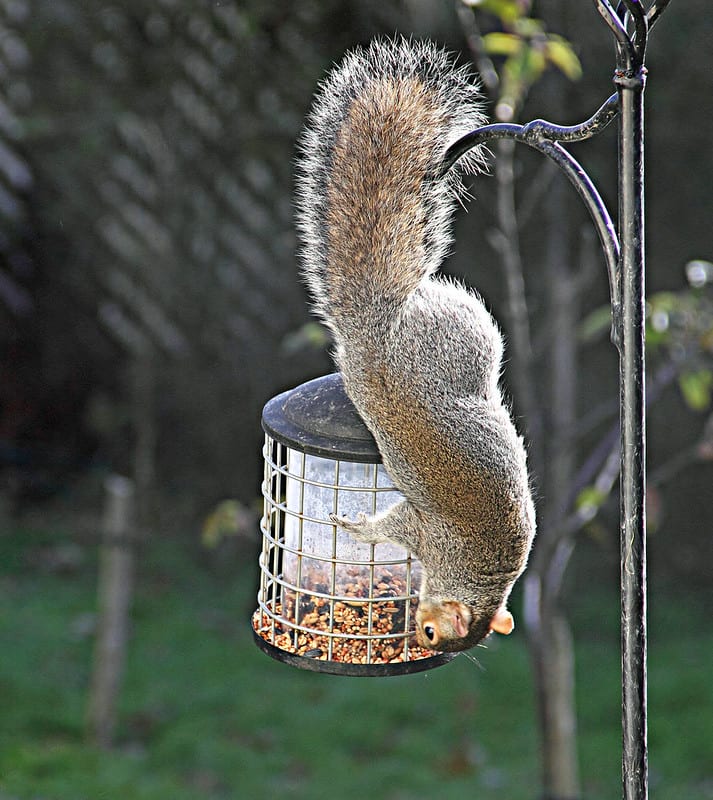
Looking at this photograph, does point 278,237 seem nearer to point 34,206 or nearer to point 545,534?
point 34,206

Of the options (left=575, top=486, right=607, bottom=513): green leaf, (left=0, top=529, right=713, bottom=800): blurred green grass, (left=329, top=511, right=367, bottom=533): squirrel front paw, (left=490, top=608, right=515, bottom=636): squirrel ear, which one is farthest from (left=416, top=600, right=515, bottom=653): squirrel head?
(left=0, top=529, right=713, bottom=800): blurred green grass

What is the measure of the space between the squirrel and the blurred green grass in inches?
60.4

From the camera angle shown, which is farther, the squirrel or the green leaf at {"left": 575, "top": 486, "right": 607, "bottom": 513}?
the green leaf at {"left": 575, "top": 486, "right": 607, "bottom": 513}

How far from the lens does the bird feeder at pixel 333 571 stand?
4.09 ft

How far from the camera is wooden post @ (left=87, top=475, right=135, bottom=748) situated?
2836mm

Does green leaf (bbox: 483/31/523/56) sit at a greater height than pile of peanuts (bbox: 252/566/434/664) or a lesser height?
greater

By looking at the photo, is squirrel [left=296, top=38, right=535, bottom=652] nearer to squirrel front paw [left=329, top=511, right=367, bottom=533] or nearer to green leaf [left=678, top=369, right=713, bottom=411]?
squirrel front paw [left=329, top=511, right=367, bottom=533]

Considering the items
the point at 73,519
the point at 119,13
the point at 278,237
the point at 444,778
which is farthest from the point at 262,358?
the point at 444,778

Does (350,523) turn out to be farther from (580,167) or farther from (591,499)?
(591,499)

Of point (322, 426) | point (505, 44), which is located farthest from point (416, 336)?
point (505, 44)

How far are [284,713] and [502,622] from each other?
1804mm

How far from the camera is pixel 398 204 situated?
1229 millimetres

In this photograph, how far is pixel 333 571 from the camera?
4.35 ft

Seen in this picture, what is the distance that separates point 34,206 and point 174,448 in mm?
899
